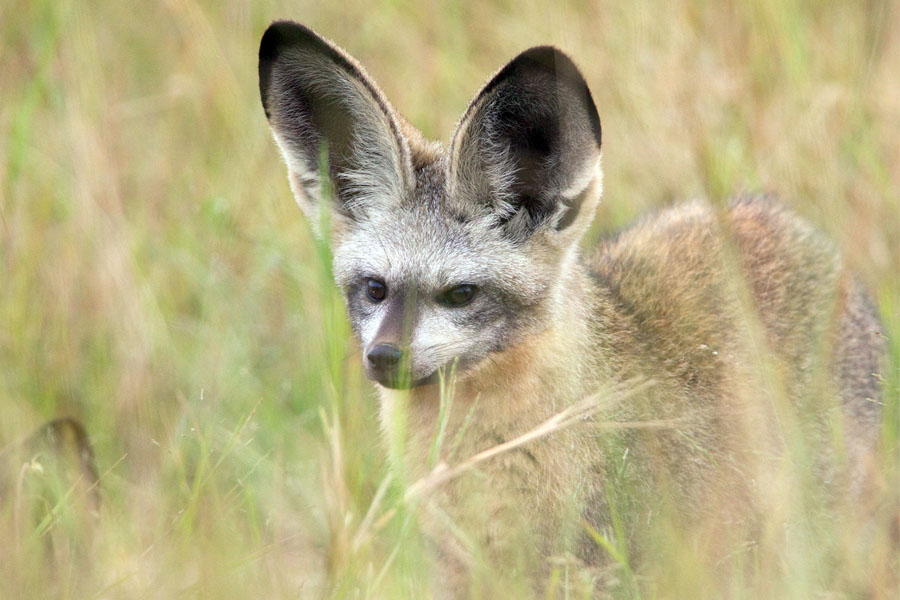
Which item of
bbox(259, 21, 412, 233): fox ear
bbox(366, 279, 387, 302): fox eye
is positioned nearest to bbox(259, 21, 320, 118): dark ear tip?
bbox(259, 21, 412, 233): fox ear

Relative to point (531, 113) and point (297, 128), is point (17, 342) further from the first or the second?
point (531, 113)

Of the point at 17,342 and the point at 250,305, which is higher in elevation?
the point at 250,305

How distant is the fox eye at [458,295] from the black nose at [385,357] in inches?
15.8

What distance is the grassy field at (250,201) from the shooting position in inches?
155

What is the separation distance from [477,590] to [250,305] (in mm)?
3316

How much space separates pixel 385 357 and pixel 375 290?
0.52 meters

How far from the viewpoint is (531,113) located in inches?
170

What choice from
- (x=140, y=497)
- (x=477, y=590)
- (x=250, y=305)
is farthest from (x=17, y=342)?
(x=477, y=590)

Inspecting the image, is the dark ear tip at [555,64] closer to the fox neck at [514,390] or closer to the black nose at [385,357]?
the fox neck at [514,390]

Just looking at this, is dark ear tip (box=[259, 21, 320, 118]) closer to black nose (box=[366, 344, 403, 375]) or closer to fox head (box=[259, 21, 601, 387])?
fox head (box=[259, 21, 601, 387])

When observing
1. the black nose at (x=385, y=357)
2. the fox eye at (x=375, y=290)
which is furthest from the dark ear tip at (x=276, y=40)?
the black nose at (x=385, y=357)

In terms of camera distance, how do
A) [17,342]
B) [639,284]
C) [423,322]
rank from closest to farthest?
[423,322], [639,284], [17,342]

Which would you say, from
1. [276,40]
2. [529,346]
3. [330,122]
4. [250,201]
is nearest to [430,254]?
[529,346]

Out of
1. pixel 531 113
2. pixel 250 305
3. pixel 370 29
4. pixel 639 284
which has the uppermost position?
pixel 370 29
